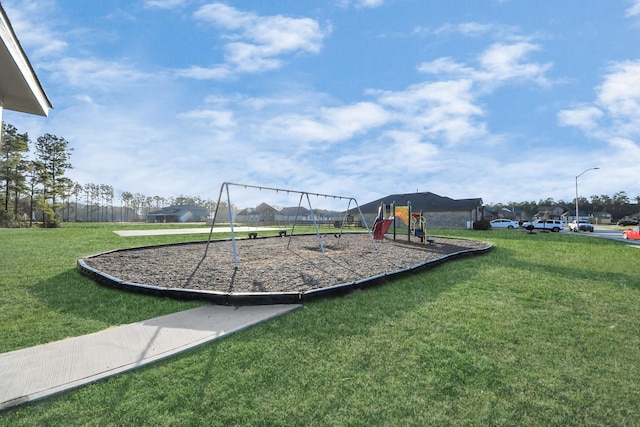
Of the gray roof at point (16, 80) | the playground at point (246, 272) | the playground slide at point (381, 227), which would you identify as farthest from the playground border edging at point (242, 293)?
the playground slide at point (381, 227)

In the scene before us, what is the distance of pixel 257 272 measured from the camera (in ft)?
22.0

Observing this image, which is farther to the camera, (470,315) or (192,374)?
(470,315)

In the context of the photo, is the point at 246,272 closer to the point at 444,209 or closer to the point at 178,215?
the point at 444,209

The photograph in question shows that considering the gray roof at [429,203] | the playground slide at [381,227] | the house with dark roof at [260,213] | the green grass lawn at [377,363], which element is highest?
the gray roof at [429,203]

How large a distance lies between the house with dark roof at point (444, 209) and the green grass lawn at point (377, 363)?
29.1 metres

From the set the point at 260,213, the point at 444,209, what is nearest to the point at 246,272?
the point at 260,213

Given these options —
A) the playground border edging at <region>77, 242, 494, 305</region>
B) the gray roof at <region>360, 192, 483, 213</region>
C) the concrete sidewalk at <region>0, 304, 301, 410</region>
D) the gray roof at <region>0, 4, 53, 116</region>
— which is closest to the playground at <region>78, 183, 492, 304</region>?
the playground border edging at <region>77, 242, 494, 305</region>

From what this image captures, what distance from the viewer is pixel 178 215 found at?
82125mm

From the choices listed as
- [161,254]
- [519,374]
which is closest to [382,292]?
[519,374]

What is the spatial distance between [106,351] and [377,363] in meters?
2.71

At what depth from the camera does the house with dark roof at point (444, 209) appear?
34.9 m

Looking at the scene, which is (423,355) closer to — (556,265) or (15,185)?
(556,265)

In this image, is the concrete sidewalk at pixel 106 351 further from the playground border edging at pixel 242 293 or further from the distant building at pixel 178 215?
the distant building at pixel 178 215

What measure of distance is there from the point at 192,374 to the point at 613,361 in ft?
13.2
